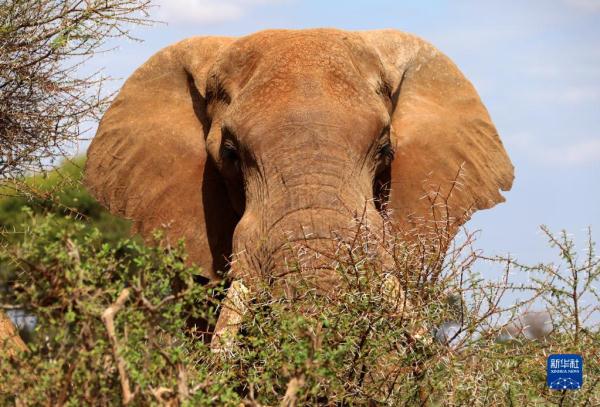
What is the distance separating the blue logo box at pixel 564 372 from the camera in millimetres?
5570

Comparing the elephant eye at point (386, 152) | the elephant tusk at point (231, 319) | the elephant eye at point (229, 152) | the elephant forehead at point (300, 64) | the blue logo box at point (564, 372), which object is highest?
the elephant forehead at point (300, 64)

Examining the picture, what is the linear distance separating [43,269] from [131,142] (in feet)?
15.3

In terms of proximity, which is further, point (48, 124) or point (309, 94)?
point (48, 124)

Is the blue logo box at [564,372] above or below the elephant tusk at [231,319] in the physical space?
below

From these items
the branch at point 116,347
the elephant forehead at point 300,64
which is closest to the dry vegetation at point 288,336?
the branch at point 116,347

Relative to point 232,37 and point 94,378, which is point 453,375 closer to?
point 94,378

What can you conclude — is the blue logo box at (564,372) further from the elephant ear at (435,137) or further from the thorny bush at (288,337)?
the elephant ear at (435,137)

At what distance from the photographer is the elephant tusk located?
5.34 meters

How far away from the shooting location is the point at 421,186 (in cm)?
816

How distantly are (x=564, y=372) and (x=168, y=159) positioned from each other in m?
3.61

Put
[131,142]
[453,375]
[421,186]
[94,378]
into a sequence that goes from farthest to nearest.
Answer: [131,142] < [421,186] < [453,375] < [94,378]

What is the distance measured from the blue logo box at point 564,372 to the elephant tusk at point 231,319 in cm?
129

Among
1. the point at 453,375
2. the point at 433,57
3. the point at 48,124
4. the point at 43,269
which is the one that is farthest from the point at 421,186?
the point at 43,269

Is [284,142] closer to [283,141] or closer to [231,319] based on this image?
[283,141]
